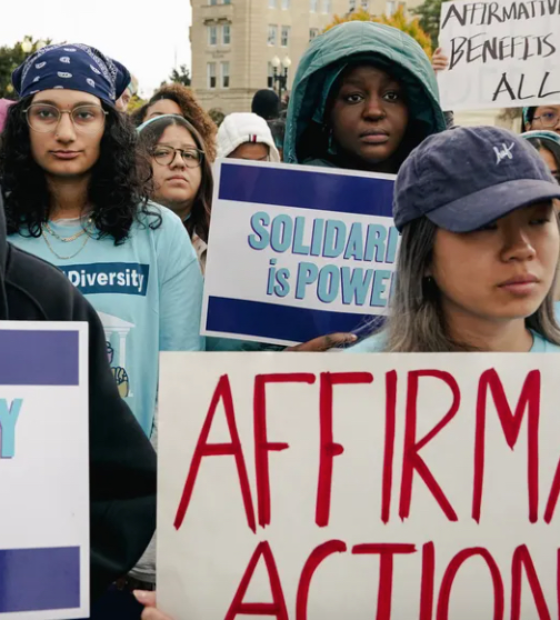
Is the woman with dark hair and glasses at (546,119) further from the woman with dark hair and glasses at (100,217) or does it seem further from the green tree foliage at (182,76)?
the green tree foliage at (182,76)

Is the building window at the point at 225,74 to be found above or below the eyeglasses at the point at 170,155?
above

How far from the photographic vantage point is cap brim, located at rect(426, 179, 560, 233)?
1.64 metres

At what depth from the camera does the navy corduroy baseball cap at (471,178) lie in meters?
1.67

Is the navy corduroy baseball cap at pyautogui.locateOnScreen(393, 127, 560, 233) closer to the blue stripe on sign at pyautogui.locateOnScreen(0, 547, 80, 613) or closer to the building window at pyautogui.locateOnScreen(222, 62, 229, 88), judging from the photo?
the blue stripe on sign at pyautogui.locateOnScreen(0, 547, 80, 613)

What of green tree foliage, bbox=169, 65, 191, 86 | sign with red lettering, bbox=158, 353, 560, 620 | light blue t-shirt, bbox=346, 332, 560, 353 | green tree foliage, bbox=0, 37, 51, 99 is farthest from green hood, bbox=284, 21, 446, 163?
green tree foliage, bbox=169, 65, 191, 86

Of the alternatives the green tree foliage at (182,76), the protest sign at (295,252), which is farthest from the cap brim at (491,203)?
the green tree foliage at (182,76)

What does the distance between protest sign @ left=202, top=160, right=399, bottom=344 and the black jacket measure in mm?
970

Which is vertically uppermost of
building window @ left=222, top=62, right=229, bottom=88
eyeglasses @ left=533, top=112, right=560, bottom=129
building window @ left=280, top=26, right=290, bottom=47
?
building window @ left=280, top=26, right=290, bottom=47

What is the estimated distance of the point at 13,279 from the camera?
160 cm

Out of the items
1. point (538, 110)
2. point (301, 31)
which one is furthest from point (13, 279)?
point (301, 31)

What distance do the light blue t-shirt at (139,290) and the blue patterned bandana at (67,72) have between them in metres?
0.40

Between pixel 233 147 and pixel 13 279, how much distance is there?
2.78m

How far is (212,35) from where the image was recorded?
7012cm

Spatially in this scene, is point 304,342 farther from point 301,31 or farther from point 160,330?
point 301,31
